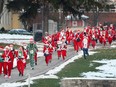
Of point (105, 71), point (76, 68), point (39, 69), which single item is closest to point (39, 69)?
point (39, 69)

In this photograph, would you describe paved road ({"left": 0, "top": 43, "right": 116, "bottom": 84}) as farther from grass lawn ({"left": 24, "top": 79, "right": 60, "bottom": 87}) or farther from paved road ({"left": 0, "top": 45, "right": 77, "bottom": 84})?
grass lawn ({"left": 24, "top": 79, "right": 60, "bottom": 87})

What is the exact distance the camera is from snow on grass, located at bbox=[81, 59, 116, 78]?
Result: 27.3 meters

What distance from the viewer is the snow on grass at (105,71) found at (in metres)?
27.3

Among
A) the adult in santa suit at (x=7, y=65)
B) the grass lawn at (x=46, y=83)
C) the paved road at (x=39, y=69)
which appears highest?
the adult in santa suit at (x=7, y=65)

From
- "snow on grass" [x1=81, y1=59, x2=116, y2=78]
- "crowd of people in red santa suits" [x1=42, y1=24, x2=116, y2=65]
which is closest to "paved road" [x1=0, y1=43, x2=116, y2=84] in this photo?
"crowd of people in red santa suits" [x1=42, y1=24, x2=116, y2=65]

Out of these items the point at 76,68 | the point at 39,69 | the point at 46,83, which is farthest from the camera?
the point at 39,69

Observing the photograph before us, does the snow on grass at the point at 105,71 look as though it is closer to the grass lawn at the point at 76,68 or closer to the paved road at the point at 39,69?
the grass lawn at the point at 76,68

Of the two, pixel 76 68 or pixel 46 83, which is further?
pixel 76 68

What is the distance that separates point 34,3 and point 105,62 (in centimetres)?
2515

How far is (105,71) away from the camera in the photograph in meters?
29.9

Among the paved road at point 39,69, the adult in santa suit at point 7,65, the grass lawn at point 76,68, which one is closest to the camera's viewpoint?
Result: the grass lawn at point 76,68

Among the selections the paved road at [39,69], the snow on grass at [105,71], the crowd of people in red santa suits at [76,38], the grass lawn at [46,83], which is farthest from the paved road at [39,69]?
the snow on grass at [105,71]

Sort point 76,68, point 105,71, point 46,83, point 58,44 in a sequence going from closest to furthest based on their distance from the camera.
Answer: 1. point 46,83
2. point 105,71
3. point 76,68
4. point 58,44

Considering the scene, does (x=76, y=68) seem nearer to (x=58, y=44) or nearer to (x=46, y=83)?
(x=46, y=83)
